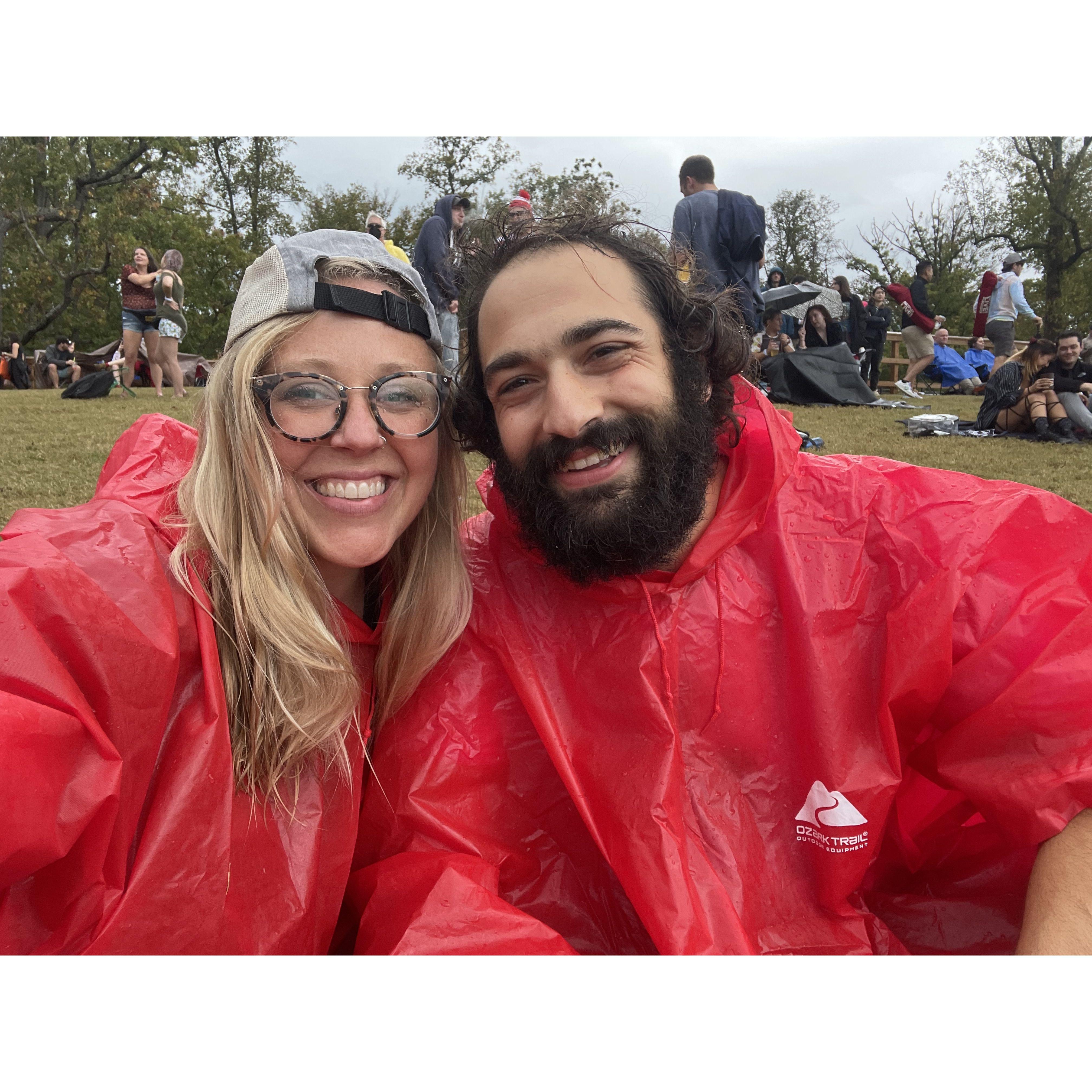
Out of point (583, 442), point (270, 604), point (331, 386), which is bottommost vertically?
point (270, 604)

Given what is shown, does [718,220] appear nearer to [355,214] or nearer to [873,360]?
[873,360]

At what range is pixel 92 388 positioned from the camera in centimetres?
1000

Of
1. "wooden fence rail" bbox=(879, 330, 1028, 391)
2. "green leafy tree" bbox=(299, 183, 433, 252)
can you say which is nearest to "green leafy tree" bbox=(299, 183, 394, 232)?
"green leafy tree" bbox=(299, 183, 433, 252)

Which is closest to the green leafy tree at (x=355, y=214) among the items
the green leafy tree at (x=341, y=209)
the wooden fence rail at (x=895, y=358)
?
the green leafy tree at (x=341, y=209)

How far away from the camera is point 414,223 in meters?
28.7

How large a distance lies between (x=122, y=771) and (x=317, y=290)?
1.08 m

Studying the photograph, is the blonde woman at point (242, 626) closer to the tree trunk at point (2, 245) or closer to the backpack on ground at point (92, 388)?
the tree trunk at point (2, 245)

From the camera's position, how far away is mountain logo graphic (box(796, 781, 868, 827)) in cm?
177

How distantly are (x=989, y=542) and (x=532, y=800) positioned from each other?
121cm

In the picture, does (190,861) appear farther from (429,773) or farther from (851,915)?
(851,915)

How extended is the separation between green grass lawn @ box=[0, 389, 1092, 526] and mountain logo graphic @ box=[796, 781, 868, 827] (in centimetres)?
311

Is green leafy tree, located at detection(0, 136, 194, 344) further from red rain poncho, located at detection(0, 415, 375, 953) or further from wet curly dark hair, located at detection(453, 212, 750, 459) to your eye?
red rain poncho, located at detection(0, 415, 375, 953)

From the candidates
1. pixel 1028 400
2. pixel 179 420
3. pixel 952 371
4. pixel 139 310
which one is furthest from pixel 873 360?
pixel 179 420
